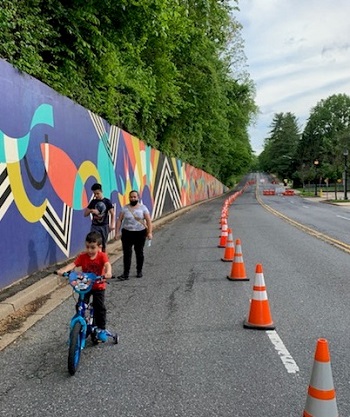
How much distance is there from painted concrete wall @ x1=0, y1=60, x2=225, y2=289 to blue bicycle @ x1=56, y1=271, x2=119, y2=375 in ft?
7.94

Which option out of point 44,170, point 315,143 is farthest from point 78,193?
point 315,143

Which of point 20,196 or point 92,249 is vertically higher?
point 20,196

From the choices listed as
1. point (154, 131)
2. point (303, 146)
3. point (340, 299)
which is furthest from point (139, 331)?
point (303, 146)

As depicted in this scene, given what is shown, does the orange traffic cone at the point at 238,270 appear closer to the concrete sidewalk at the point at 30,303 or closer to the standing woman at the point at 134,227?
the standing woman at the point at 134,227

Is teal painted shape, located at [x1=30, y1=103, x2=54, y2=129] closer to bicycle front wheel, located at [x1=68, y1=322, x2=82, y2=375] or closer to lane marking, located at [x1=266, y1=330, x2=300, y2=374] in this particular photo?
bicycle front wheel, located at [x1=68, y1=322, x2=82, y2=375]

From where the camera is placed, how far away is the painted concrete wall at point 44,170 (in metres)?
6.92

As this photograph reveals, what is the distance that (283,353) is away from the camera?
4.59 m

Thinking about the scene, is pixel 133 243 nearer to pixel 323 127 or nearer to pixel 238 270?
pixel 238 270

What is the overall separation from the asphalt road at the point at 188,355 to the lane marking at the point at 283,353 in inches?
0.5

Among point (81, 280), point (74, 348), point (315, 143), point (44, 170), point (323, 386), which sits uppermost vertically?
point (315, 143)

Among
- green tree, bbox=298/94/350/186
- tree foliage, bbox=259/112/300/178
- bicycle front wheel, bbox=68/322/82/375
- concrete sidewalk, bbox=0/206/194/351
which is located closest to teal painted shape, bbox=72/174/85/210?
concrete sidewalk, bbox=0/206/194/351

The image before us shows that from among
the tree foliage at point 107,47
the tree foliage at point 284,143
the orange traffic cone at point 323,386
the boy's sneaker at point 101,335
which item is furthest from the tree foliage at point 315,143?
the orange traffic cone at point 323,386

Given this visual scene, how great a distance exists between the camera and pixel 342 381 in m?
3.94

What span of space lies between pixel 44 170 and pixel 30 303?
9.24ft
